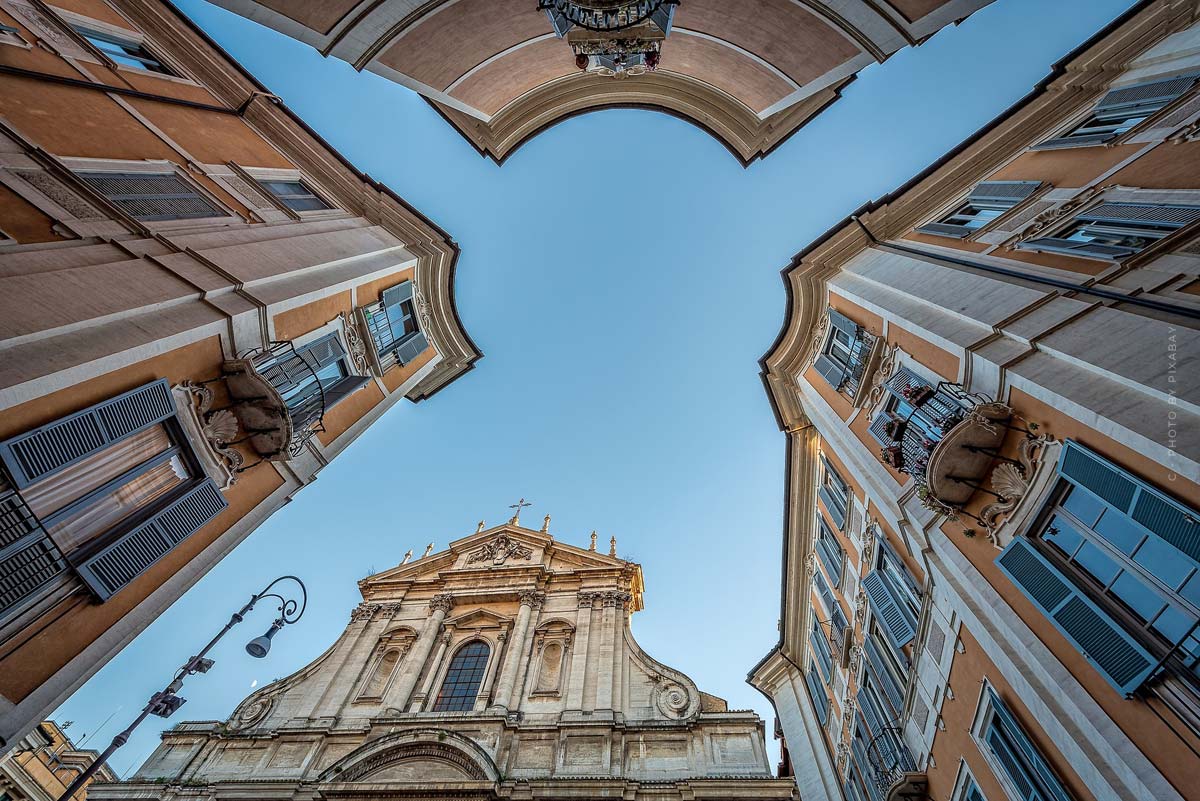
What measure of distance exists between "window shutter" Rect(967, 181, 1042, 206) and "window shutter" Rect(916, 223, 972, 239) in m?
0.75

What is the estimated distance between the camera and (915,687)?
34.4ft

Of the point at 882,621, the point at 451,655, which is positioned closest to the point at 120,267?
the point at 882,621

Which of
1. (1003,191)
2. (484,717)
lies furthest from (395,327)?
(1003,191)

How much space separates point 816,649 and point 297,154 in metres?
21.7

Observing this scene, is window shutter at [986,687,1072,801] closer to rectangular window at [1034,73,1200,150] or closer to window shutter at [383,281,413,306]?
rectangular window at [1034,73,1200,150]

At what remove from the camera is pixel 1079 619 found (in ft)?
20.1

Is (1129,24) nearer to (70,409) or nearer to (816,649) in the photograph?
(816,649)

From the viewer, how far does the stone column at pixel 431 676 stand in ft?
58.3

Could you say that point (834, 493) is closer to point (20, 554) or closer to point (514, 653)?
point (514, 653)

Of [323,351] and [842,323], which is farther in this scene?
[842,323]

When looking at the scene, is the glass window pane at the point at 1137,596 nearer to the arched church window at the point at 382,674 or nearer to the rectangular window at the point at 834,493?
the rectangular window at the point at 834,493

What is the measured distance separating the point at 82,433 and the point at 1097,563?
11856mm

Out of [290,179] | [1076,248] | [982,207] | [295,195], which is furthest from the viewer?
[290,179]

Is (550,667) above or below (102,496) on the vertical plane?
above
